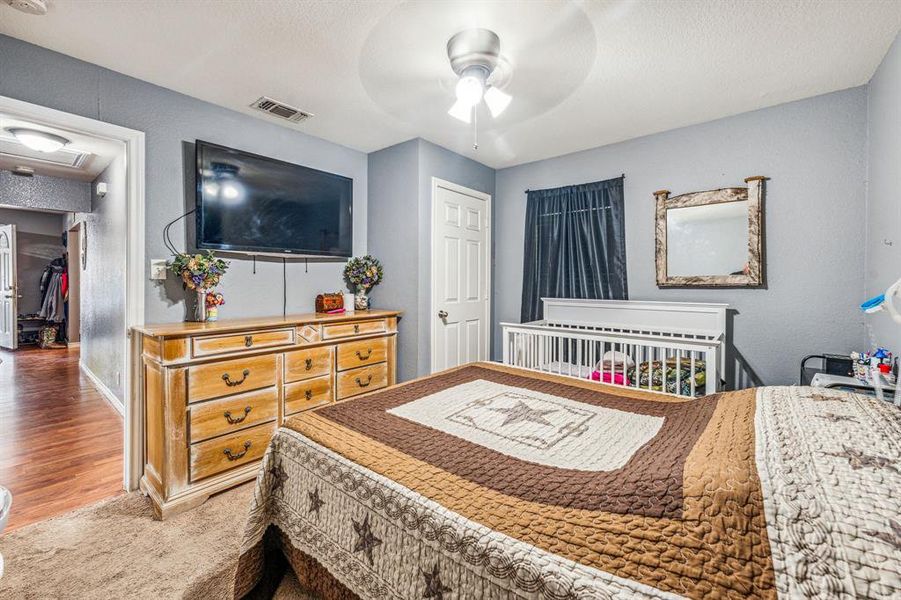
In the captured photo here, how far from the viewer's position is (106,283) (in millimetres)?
3953

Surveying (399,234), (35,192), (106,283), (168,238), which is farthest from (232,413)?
(35,192)

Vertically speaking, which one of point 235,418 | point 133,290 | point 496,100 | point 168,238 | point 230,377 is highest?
point 496,100

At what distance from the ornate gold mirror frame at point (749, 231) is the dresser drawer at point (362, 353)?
2.38 meters

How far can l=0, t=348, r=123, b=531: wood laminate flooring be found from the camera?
224 cm

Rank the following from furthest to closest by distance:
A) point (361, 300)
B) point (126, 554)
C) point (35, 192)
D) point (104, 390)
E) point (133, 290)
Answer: point (35, 192) → point (104, 390) → point (361, 300) → point (133, 290) → point (126, 554)

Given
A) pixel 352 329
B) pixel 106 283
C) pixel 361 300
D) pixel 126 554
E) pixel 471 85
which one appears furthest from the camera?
pixel 106 283

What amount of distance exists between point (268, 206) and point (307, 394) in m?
1.40

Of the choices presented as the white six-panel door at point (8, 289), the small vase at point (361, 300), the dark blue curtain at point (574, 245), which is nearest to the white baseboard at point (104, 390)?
the small vase at point (361, 300)

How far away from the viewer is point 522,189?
4.17 metres

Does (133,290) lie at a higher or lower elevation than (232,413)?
higher

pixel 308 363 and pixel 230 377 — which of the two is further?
pixel 308 363

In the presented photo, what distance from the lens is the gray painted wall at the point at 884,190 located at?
2.01m

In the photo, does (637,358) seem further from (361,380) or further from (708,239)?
(361,380)

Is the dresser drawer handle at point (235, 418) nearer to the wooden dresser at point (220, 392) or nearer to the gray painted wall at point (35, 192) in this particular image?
the wooden dresser at point (220, 392)
